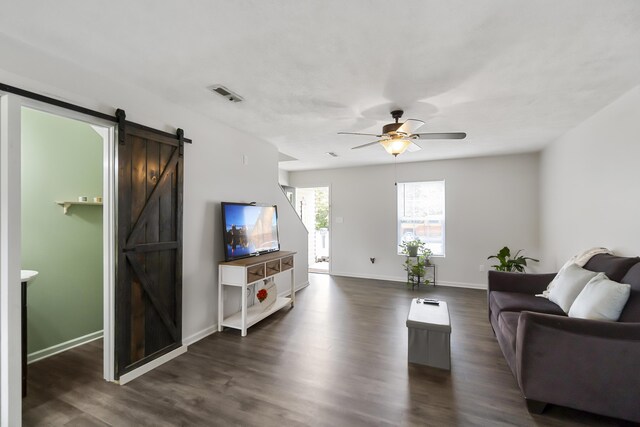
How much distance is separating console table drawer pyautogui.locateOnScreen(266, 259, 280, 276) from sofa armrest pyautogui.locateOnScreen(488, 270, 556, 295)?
104 inches

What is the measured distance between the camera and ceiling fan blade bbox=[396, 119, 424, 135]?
8.65 ft

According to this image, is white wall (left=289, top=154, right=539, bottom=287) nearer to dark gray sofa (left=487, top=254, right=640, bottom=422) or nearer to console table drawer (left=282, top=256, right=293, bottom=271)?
console table drawer (left=282, top=256, right=293, bottom=271)

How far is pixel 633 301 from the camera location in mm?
1986

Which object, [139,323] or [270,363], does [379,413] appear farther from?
[139,323]

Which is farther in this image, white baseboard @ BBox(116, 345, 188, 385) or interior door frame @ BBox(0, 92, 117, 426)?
white baseboard @ BBox(116, 345, 188, 385)

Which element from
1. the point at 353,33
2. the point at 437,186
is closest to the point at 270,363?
the point at 353,33

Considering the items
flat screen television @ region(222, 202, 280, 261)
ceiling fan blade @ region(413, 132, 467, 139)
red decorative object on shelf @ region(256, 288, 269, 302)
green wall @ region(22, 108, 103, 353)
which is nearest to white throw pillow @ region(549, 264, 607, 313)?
ceiling fan blade @ region(413, 132, 467, 139)

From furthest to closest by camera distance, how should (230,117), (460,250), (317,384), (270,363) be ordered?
1. (460,250)
2. (230,117)
3. (270,363)
4. (317,384)

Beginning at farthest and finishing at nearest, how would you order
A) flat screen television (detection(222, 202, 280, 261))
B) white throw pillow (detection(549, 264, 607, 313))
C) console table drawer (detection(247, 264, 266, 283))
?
1. flat screen television (detection(222, 202, 280, 261))
2. console table drawer (detection(247, 264, 266, 283))
3. white throw pillow (detection(549, 264, 607, 313))

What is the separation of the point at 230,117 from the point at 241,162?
0.69 meters

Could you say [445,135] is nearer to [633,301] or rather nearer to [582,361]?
[633,301]

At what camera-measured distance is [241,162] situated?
12.6ft

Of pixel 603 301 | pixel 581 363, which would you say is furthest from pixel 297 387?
pixel 603 301

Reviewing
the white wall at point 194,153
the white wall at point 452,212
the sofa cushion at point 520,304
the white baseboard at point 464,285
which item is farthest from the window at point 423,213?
the white wall at point 194,153
